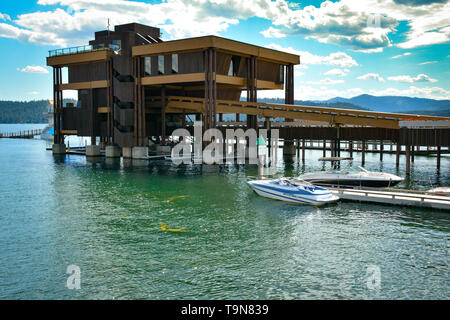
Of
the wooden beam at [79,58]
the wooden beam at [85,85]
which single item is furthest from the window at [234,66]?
the wooden beam at [85,85]

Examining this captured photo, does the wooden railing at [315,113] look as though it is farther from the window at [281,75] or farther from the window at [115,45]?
the window at [281,75]

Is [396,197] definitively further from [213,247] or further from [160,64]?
[160,64]

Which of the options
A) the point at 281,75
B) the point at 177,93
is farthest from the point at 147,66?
the point at 281,75

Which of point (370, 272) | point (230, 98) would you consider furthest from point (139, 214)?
point (230, 98)

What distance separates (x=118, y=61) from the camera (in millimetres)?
85375

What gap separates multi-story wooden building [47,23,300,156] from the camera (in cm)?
7625

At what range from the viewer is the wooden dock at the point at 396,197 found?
117 feet

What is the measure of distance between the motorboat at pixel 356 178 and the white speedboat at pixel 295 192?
14.8ft

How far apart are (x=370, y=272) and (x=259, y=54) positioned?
2597 inches

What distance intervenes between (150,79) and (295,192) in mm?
52846

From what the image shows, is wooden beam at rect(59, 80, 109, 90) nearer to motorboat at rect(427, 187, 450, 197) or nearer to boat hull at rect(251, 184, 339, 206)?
boat hull at rect(251, 184, 339, 206)

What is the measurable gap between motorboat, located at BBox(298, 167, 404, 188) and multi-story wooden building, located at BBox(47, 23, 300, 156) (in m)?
32.7

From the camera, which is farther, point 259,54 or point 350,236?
point 259,54
